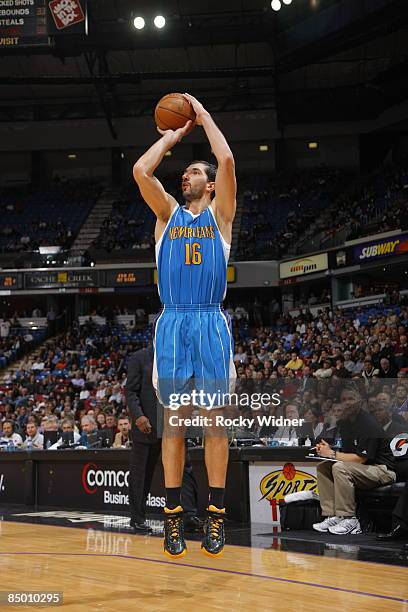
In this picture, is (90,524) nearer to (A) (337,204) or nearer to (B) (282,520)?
(B) (282,520)

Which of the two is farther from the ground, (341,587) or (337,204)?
(337,204)

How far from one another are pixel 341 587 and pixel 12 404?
1694 centimetres

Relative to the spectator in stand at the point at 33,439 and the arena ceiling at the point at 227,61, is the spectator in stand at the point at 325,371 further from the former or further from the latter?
the arena ceiling at the point at 227,61

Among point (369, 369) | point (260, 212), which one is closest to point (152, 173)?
point (369, 369)

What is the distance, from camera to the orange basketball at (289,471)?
847 centimetres

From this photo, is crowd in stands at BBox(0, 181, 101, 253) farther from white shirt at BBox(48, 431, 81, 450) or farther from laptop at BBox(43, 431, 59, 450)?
white shirt at BBox(48, 431, 81, 450)

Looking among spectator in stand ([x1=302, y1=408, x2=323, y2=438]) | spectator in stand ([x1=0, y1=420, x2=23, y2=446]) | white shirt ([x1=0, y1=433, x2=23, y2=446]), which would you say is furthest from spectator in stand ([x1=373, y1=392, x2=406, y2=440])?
white shirt ([x1=0, y1=433, x2=23, y2=446])

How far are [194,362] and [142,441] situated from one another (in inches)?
135

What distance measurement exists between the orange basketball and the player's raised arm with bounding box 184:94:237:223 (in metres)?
4.17

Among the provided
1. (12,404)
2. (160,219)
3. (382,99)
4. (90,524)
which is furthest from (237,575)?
(382,99)

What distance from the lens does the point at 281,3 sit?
82.6 ft

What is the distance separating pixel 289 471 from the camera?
8508mm

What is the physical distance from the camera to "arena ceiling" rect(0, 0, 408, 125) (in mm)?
25031

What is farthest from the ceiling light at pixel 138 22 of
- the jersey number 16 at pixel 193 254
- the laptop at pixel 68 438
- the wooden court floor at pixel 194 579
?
the jersey number 16 at pixel 193 254
